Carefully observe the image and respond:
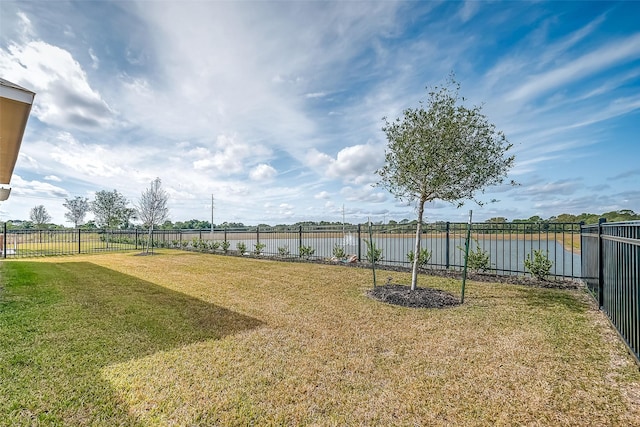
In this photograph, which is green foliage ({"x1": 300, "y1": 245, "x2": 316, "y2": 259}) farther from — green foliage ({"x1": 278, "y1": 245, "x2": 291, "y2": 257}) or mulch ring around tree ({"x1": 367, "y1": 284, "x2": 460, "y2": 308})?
mulch ring around tree ({"x1": 367, "y1": 284, "x2": 460, "y2": 308})

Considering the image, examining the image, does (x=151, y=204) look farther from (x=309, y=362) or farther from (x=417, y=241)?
(x=309, y=362)

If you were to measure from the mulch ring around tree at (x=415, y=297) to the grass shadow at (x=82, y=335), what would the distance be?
2.59m

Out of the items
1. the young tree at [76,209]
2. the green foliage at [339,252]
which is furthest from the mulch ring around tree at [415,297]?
the young tree at [76,209]

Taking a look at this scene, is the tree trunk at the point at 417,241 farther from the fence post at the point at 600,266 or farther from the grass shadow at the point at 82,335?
the grass shadow at the point at 82,335

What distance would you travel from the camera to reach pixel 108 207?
93.6 ft

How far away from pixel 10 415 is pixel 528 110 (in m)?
10.7

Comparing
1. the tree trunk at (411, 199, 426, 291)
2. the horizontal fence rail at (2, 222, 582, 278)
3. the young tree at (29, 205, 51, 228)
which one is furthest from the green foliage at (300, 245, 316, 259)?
the young tree at (29, 205, 51, 228)

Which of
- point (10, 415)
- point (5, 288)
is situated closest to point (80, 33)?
point (5, 288)

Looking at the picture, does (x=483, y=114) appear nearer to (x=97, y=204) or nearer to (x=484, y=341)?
(x=484, y=341)

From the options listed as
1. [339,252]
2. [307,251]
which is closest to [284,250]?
[307,251]

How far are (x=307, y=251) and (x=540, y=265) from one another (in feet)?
25.8

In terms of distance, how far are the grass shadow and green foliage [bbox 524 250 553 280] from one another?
6.53 metres

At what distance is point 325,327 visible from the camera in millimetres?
3947

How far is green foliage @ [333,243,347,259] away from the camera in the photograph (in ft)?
36.6
